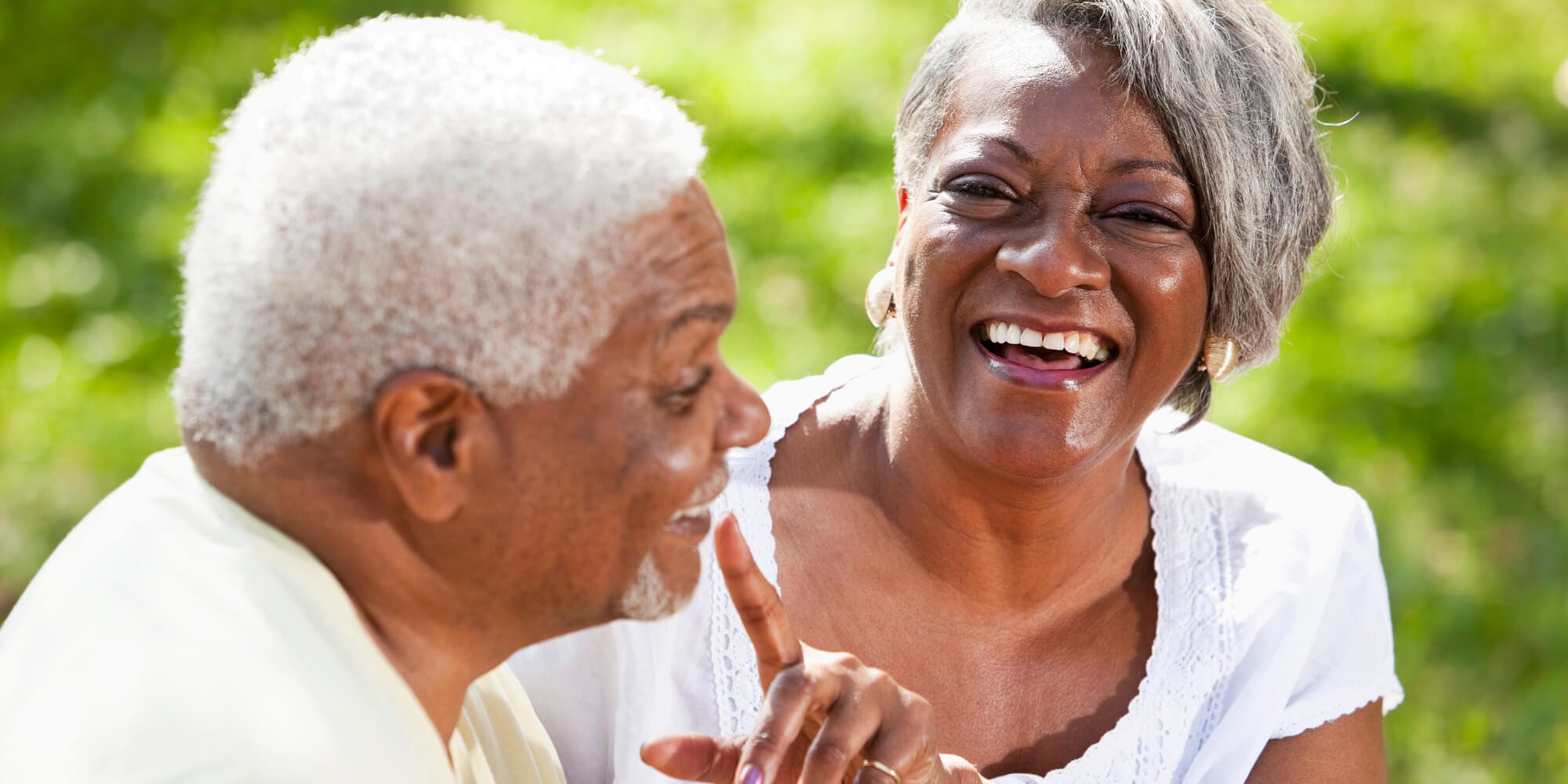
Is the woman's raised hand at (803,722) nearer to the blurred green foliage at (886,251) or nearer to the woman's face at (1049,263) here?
the woman's face at (1049,263)

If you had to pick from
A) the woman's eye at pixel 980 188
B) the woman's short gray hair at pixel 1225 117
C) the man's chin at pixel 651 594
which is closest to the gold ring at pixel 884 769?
the man's chin at pixel 651 594

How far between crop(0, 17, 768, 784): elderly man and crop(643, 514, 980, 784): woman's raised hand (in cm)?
26

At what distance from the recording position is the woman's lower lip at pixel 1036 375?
2609 mm

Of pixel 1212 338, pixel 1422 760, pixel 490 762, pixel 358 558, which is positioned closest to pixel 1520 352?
pixel 1422 760

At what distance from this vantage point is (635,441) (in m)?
1.75

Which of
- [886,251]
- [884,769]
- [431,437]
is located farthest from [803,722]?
[886,251]

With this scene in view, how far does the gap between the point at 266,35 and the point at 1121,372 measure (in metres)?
4.66

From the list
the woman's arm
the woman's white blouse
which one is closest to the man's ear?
the woman's white blouse

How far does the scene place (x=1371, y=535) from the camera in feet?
10.1

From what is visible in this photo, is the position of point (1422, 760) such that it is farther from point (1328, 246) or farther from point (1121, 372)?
point (1121, 372)

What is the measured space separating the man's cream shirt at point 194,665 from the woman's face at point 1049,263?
1169 millimetres

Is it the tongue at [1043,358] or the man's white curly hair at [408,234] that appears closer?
the man's white curly hair at [408,234]

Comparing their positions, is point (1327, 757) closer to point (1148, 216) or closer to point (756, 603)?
point (1148, 216)

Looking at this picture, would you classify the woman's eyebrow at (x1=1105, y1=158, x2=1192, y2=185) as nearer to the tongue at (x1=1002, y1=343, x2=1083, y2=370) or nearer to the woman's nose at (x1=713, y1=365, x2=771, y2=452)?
the tongue at (x1=1002, y1=343, x2=1083, y2=370)
